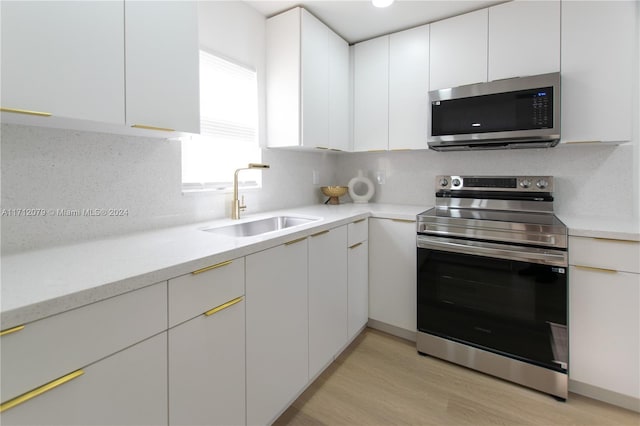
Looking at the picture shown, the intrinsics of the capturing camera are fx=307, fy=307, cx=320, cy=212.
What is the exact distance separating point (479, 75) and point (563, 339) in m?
1.74

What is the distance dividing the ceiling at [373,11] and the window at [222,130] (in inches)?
21.3

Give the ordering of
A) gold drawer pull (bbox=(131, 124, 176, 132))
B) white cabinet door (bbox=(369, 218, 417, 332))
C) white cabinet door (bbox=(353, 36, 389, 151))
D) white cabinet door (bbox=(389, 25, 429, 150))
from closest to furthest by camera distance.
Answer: gold drawer pull (bbox=(131, 124, 176, 132))
white cabinet door (bbox=(369, 218, 417, 332))
white cabinet door (bbox=(389, 25, 429, 150))
white cabinet door (bbox=(353, 36, 389, 151))

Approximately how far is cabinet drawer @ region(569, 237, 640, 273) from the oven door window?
121 millimetres

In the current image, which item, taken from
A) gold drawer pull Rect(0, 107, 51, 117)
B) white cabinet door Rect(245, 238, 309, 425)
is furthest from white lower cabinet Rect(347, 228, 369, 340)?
gold drawer pull Rect(0, 107, 51, 117)

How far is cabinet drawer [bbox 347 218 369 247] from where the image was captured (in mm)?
2103

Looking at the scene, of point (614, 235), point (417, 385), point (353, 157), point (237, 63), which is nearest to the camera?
point (614, 235)

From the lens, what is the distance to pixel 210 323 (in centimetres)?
112

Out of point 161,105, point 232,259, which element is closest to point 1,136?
point 161,105

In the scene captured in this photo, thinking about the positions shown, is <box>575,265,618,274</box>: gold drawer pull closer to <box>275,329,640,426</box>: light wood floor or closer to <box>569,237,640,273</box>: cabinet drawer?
<box>569,237,640,273</box>: cabinet drawer

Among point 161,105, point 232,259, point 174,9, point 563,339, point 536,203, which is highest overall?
point 174,9

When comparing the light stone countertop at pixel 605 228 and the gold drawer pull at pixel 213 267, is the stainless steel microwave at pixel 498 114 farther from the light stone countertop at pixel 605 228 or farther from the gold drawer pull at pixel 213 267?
the gold drawer pull at pixel 213 267

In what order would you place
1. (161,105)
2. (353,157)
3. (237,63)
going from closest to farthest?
1. (161,105)
2. (237,63)
3. (353,157)

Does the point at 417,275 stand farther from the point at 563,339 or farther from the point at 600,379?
the point at 600,379

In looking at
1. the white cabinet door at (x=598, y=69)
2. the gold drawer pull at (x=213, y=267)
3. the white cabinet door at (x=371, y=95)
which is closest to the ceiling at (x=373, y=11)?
the white cabinet door at (x=371, y=95)
